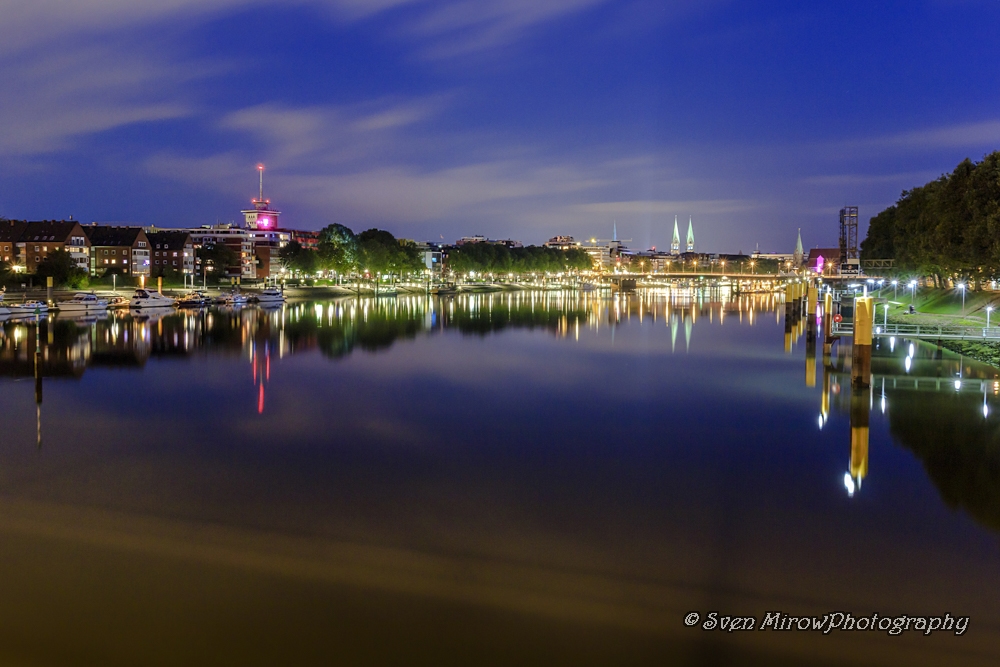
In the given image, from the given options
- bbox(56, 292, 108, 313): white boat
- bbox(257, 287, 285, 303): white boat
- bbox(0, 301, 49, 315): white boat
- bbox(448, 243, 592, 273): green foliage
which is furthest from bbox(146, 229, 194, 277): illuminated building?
bbox(0, 301, 49, 315): white boat

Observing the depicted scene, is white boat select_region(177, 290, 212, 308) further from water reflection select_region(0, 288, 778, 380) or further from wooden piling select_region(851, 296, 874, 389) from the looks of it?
wooden piling select_region(851, 296, 874, 389)

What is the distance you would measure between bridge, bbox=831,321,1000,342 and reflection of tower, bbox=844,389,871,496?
8.38 m

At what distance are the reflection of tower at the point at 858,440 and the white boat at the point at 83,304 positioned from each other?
167 feet

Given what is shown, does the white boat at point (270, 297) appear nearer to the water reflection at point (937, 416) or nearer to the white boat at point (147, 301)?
the white boat at point (147, 301)

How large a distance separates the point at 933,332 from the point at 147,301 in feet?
178

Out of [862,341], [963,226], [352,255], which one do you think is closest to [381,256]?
[352,255]

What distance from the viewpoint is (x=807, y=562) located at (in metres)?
10.9

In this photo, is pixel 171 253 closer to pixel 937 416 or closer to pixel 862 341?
pixel 862 341

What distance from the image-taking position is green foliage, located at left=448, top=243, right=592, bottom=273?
486ft

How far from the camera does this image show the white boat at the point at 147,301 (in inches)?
2502

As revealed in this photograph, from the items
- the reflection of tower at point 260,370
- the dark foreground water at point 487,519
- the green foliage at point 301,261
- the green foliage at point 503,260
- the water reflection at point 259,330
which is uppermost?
the green foliage at point 503,260

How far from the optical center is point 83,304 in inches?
2260

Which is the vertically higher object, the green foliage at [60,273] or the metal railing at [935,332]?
the green foliage at [60,273]

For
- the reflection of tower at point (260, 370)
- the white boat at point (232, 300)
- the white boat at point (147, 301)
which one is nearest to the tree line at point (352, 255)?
the white boat at point (232, 300)
